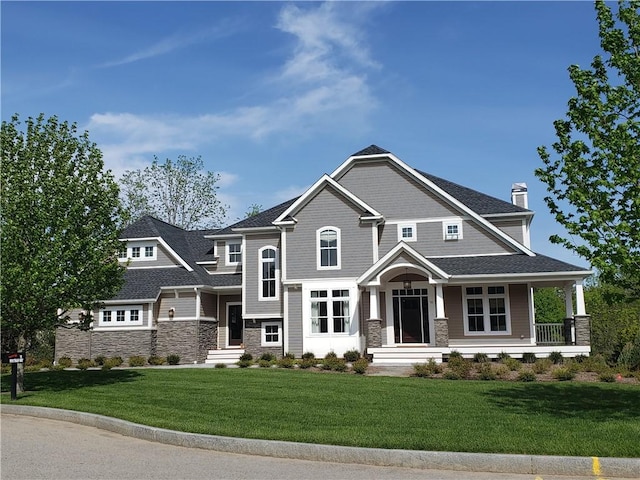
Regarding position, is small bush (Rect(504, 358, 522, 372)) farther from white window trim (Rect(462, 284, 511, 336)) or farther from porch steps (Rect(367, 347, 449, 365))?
white window trim (Rect(462, 284, 511, 336))

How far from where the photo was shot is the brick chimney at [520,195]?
102 ft

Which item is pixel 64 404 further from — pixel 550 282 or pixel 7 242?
pixel 550 282

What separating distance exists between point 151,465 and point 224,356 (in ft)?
62.9

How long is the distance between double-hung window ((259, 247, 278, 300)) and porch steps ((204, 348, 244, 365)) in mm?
2645

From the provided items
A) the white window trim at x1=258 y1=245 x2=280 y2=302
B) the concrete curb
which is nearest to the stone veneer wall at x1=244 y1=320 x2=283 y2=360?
the white window trim at x1=258 y1=245 x2=280 y2=302

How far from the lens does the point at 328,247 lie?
26.4 meters

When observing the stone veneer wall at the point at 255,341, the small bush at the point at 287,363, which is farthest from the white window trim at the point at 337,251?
the small bush at the point at 287,363

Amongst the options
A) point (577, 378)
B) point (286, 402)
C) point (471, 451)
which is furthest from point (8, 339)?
point (577, 378)

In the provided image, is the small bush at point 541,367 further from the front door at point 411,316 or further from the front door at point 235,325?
the front door at point 235,325

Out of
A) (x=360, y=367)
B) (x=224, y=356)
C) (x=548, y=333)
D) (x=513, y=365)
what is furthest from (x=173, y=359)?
(x=548, y=333)

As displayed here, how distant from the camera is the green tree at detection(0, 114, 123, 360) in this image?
15156 mm

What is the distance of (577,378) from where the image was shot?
1883 centimetres

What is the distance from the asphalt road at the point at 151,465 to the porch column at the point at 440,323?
1535 cm

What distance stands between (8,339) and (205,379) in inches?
217
